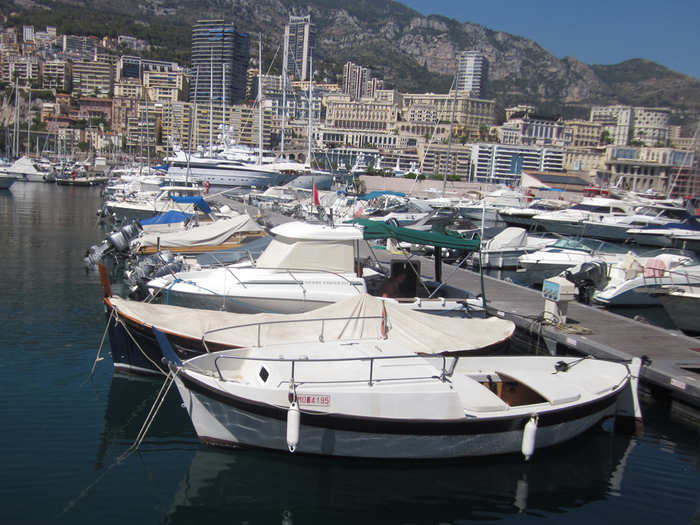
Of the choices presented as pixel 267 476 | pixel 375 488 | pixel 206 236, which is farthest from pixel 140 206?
pixel 375 488

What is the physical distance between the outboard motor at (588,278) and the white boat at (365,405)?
9.81 meters

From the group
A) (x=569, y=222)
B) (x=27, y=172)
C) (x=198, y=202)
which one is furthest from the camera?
(x=27, y=172)

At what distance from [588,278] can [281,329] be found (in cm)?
1183

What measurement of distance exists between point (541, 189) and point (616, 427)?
7444 centimetres

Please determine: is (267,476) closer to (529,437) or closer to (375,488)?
(375,488)

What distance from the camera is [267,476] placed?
7.94 meters

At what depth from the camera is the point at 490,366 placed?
31.7 feet

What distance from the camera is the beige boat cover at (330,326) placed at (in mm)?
→ 10133

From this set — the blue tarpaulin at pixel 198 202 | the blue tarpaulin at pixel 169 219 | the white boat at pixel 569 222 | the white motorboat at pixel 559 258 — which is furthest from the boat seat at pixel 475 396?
the white boat at pixel 569 222

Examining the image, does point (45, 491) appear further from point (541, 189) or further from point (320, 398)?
point (541, 189)

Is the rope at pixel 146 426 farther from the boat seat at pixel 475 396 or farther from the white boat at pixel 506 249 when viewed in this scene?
the white boat at pixel 506 249

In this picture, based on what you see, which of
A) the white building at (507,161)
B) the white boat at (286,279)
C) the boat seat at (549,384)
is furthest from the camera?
the white building at (507,161)

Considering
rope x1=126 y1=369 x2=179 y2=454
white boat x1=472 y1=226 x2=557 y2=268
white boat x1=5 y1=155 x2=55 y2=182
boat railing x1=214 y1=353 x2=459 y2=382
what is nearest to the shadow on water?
rope x1=126 y1=369 x2=179 y2=454

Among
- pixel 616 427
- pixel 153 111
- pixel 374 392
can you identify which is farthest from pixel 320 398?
pixel 153 111
